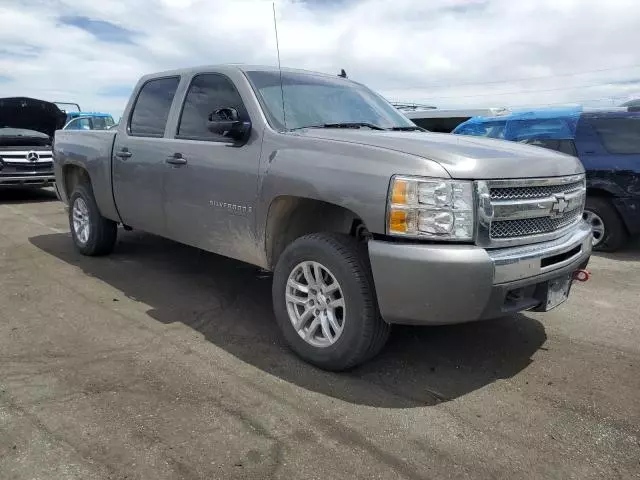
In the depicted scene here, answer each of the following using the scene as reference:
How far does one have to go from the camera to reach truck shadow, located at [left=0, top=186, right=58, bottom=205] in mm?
10883

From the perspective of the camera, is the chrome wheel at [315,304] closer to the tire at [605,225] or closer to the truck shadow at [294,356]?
the truck shadow at [294,356]

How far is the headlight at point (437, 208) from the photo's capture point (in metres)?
2.91

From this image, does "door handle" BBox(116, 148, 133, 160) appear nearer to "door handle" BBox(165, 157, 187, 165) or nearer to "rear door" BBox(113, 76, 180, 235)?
"rear door" BBox(113, 76, 180, 235)

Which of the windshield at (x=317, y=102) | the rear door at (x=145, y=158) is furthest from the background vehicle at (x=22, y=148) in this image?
the windshield at (x=317, y=102)

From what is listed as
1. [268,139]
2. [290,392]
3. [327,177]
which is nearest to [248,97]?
[268,139]

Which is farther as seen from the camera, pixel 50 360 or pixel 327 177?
pixel 50 360

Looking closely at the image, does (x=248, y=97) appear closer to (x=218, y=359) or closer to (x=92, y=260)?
(x=218, y=359)

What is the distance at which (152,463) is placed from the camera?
8.20 ft

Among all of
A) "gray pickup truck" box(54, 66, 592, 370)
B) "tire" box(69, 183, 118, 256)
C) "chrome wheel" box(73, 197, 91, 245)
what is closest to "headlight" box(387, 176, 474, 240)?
"gray pickup truck" box(54, 66, 592, 370)

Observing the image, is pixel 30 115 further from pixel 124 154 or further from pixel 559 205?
pixel 559 205

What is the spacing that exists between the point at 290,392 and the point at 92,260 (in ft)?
12.4

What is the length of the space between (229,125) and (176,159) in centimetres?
88

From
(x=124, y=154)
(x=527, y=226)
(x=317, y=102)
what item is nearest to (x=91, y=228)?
(x=124, y=154)

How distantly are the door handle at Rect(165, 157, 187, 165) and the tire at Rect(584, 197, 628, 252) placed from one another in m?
5.15
